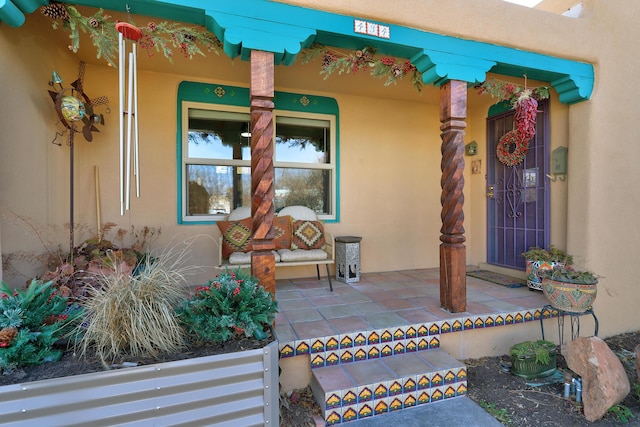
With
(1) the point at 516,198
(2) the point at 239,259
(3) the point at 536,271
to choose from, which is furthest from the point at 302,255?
(1) the point at 516,198

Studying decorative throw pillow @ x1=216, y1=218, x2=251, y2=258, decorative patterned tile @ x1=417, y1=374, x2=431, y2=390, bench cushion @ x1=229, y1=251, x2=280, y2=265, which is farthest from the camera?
decorative throw pillow @ x1=216, y1=218, x2=251, y2=258

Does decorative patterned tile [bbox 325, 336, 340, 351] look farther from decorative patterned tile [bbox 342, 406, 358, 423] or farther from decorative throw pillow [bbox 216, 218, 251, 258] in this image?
decorative throw pillow [bbox 216, 218, 251, 258]

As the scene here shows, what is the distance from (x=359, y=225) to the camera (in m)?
4.36

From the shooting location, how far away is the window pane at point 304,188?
4125 millimetres

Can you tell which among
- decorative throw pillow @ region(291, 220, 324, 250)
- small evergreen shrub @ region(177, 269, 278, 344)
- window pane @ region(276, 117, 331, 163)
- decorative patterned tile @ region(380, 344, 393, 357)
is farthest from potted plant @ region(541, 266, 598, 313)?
window pane @ region(276, 117, 331, 163)

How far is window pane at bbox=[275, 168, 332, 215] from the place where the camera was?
162 inches

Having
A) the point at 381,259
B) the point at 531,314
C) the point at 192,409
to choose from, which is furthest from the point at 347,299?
the point at 192,409

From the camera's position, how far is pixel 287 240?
3703 millimetres

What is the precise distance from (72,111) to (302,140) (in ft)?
7.96

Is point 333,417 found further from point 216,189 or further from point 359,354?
point 216,189

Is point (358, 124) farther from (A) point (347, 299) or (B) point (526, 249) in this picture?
(B) point (526, 249)

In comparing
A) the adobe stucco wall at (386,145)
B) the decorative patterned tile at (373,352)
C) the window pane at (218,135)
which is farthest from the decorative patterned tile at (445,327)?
the window pane at (218,135)

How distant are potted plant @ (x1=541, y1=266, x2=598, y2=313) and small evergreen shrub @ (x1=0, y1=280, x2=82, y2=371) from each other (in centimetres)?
346

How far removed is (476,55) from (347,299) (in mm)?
2568
